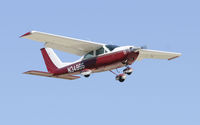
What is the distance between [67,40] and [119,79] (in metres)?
3.88

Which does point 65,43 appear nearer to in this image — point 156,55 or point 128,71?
point 128,71

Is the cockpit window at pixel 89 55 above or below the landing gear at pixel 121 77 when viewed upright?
above

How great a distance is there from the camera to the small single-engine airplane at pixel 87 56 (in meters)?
29.3

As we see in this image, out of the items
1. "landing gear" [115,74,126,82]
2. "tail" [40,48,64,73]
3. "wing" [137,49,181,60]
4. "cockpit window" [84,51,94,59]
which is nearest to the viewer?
"landing gear" [115,74,126,82]

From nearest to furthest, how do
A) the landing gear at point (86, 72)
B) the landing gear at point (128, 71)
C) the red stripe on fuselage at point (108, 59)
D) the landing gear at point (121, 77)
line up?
1. the red stripe on fuselage at point (108, 59)
2. the landing gear at point (86, 72)
3. the landing gear at point (121, 77)
4. the landing gear at point (128, 71)

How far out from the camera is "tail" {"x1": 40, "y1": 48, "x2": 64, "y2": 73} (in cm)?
3250

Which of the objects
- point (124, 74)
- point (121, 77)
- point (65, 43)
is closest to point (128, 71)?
point (124, 74)

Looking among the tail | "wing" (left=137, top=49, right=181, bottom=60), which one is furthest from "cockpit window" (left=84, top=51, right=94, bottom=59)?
"wing" (left=137, top=49, right=181, bottom=60)

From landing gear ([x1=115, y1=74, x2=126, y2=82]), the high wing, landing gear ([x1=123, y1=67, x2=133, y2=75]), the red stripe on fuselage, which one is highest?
the high wing

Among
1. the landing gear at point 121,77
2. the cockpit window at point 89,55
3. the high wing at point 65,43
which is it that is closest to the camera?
the high wing at point 65,43

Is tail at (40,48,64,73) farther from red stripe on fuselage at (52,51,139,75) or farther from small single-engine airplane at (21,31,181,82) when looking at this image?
red stripe on fuselage at (52,51,139,75)

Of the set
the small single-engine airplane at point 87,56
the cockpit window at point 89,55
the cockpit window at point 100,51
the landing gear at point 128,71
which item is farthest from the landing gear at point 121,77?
the cockpit window at point 89,55

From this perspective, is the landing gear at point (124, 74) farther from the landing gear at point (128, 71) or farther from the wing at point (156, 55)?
the wing at point (156, 55)

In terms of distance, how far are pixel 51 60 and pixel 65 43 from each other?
9.77 feet
